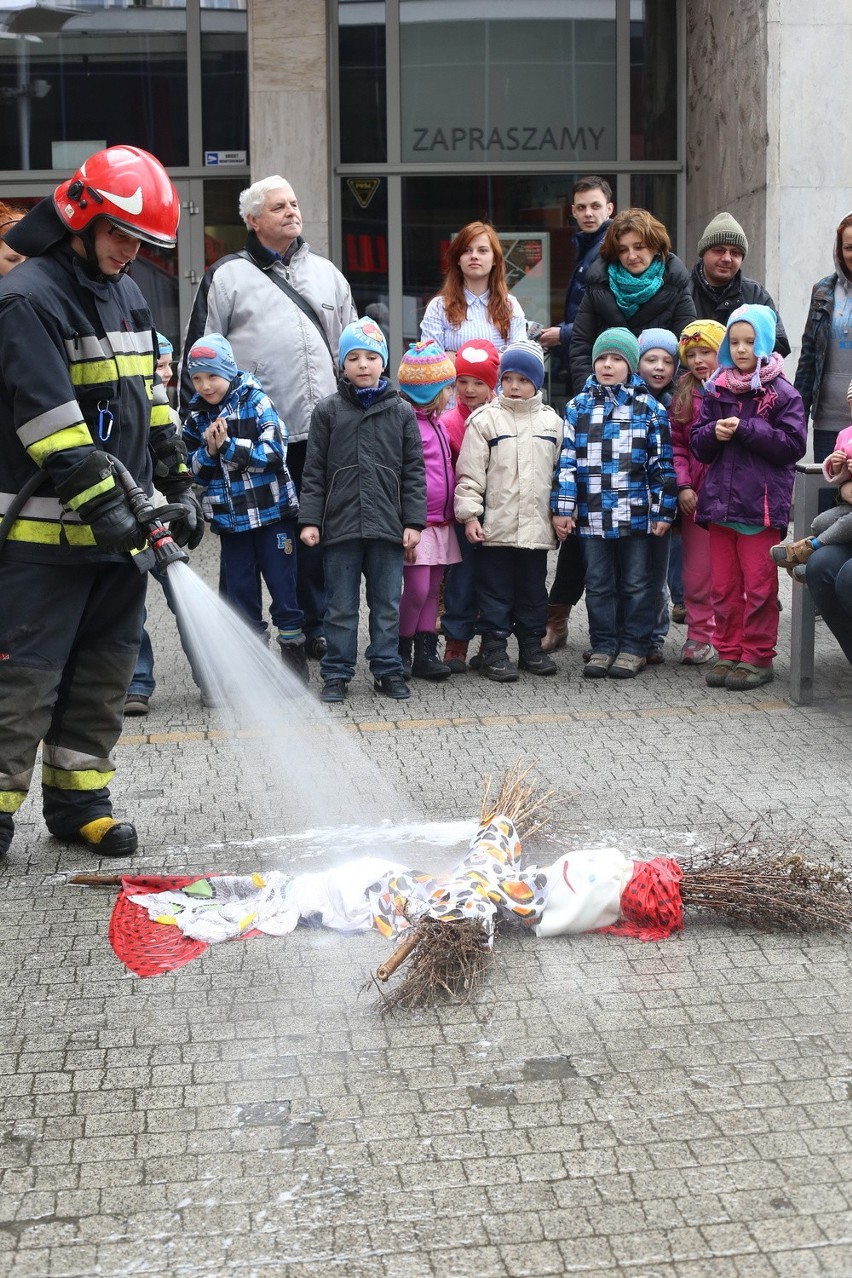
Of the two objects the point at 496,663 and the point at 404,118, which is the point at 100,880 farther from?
the point at 404,118

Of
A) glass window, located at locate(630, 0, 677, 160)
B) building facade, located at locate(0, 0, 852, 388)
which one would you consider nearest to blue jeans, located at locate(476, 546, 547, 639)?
building facade, located at locate(0, 0, 852, 388)

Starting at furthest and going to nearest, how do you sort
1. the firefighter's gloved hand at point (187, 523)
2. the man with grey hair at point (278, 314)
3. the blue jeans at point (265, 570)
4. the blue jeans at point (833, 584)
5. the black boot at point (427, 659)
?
the man with grey hair at point (278, 314), the black boot at point (427, 659), the blue jeans at point (265, 570), the blue jeans at point (833, 584), the firefighter's gloved hand at point (187, 523)

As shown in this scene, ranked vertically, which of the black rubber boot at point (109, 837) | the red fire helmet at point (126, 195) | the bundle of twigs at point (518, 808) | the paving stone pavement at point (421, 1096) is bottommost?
the paving stone pavement at point (421, 1096)

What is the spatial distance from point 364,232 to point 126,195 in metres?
9.00

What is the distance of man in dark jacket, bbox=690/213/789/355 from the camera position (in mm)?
8336

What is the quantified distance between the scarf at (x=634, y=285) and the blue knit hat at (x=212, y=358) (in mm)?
2078

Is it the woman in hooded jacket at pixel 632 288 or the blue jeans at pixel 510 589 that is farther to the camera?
the woman in hooded jacket at pixel 632 288

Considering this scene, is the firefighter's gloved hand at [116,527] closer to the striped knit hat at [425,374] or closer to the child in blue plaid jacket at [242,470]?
the child in blue plaid jacket at [242,470]

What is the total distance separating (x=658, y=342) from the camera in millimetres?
8031

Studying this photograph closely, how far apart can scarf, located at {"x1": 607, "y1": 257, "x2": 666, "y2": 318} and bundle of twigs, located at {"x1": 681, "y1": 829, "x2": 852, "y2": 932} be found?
14.1 ft

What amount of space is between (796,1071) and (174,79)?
11608 mm

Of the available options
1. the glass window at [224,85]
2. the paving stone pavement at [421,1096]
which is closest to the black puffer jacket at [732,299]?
the paving stone pavement at [421,1096]

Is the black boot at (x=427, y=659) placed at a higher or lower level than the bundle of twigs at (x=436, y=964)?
higher

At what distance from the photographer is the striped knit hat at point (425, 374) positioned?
7727 mm
